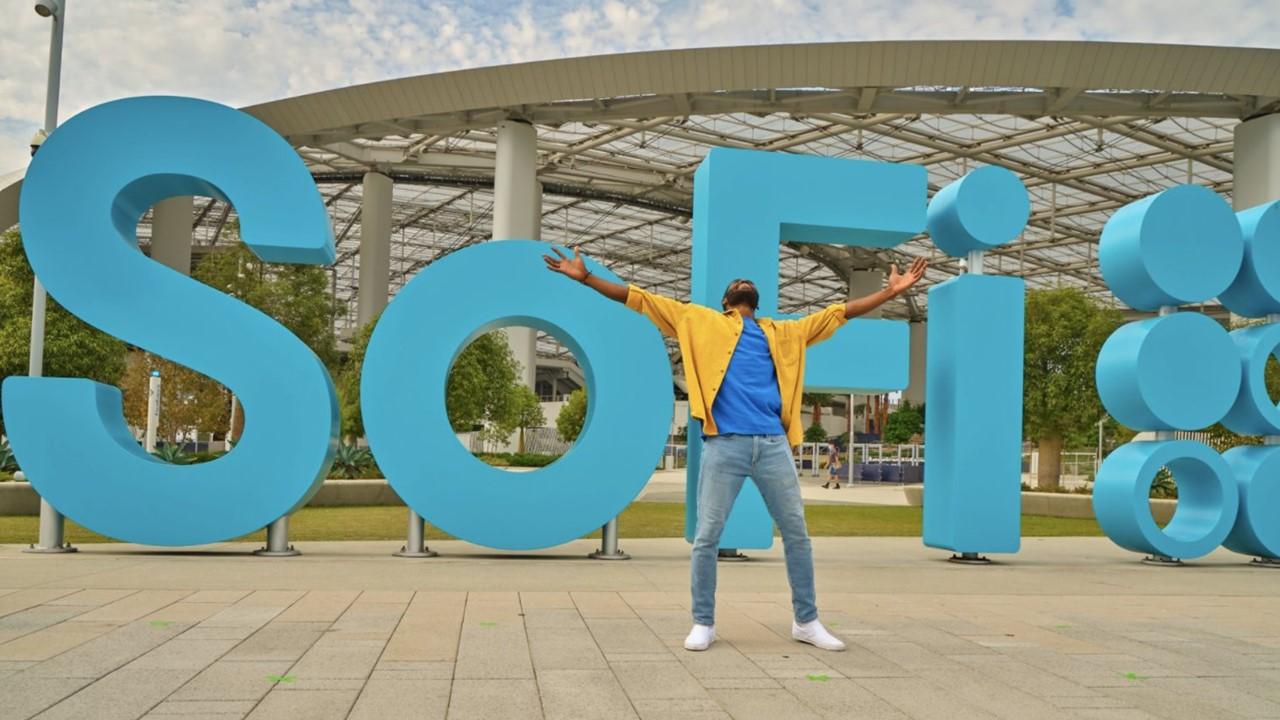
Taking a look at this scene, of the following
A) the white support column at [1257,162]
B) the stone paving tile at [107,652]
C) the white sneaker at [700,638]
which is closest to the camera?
the stone paving tile at [107,652]

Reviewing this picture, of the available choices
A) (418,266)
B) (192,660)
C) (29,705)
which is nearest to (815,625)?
(192,660)

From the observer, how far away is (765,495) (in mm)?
5145

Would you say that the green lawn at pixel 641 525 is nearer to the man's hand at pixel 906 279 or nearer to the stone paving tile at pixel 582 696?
the man's hand at pixel 906 279

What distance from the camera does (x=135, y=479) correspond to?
8.27 m

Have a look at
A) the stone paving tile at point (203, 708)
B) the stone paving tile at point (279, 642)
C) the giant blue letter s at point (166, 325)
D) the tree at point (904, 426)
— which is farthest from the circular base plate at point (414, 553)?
the tree at point (904, 426)

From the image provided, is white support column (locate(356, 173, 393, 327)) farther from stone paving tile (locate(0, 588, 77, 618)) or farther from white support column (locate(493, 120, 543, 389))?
stone paving tile (locate(0, 588, 77, 618))

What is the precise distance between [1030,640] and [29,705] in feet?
14.3

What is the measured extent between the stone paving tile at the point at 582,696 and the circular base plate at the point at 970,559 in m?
6.15

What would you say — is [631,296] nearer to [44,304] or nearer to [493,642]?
[493,642]

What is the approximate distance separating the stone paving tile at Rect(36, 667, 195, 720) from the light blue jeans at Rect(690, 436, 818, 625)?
227cm

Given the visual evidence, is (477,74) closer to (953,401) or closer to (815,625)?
(953,401)

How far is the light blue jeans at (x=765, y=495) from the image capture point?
16.5 feet

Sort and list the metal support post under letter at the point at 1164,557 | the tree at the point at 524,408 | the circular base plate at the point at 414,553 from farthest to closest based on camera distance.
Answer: the tree at the point at 524,408, the metal support post under letter at the point at 1164,557, the circular base plate at the point at 414,553

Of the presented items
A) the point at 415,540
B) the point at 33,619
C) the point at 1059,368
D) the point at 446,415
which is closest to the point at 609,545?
the point at 415,540
